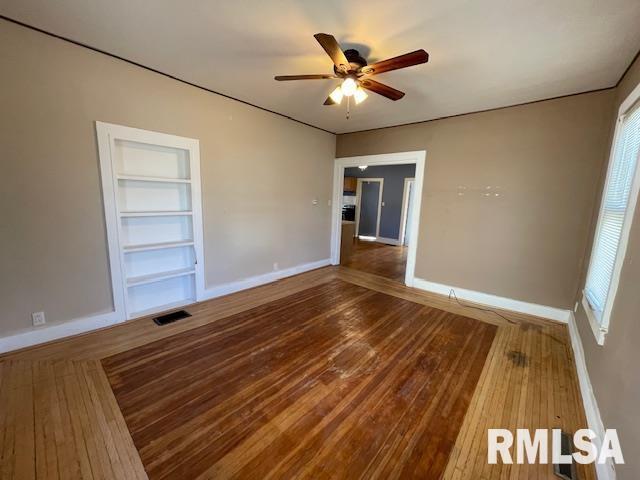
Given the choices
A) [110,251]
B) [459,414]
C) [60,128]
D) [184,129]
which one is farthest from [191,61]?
[459,414]

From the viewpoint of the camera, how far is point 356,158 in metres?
4.83

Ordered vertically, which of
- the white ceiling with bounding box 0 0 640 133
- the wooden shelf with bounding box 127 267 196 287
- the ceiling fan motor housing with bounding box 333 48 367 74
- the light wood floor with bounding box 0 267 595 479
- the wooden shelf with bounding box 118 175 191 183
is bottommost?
the light wood floor with bounding box 0 267 595 479

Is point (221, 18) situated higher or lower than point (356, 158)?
higher

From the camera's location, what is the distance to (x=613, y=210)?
2.16 metres

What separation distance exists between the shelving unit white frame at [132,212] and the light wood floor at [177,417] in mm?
438

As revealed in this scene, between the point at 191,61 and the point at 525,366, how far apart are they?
4275 mm

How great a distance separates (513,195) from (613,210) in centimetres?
119

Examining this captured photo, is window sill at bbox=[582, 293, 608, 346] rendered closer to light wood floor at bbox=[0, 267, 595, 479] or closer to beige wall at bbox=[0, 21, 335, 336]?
light wood floor at bbox=[0, 267, 595, 479]

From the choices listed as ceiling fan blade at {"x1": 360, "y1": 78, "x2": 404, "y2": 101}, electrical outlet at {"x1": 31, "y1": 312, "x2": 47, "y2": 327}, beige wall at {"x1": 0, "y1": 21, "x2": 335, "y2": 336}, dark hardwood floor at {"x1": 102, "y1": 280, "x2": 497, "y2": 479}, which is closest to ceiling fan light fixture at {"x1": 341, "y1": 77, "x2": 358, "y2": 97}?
ceiling fan blade at {"x1": 360, "y1": 78, "x2": 404, "y2": 101}

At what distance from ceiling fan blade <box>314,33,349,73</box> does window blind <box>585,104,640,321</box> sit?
7.06 ft

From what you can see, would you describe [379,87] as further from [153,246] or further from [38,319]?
[38,319]

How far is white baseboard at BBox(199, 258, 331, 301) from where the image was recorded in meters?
3.56

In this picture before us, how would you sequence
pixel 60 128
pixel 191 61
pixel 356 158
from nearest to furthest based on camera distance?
pixel 60 128 < pixel 191 61 < pixel 356 158

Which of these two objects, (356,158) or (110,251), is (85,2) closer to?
(110,251)
